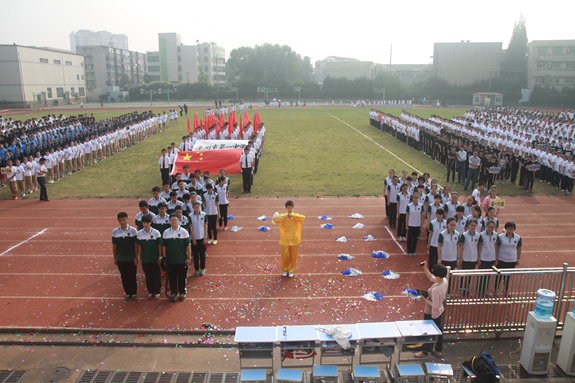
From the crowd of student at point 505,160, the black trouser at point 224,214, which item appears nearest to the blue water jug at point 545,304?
the black trouser at point 224,214

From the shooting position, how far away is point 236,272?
9086 mm

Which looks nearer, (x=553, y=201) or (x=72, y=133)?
(x=553, y=201)

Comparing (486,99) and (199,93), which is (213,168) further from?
(199,93)

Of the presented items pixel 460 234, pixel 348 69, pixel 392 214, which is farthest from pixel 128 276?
pixel 348 69

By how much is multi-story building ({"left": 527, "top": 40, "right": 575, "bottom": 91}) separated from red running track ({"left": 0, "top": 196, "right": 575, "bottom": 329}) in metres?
71.6

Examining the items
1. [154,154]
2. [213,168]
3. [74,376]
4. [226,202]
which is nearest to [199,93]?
[154,154]

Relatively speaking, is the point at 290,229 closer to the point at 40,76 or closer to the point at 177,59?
the point at 40,76

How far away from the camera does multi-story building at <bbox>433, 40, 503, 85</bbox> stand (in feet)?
254

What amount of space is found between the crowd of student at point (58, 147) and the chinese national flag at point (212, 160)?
17.8 ft

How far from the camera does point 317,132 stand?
33562 millimetres

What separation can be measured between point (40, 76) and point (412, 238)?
7359cm

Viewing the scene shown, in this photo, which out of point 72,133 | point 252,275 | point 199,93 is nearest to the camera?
point 252,275

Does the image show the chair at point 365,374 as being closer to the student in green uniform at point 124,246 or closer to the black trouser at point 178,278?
the black trouser at point 178,278

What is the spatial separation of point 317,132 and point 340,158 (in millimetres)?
11250
